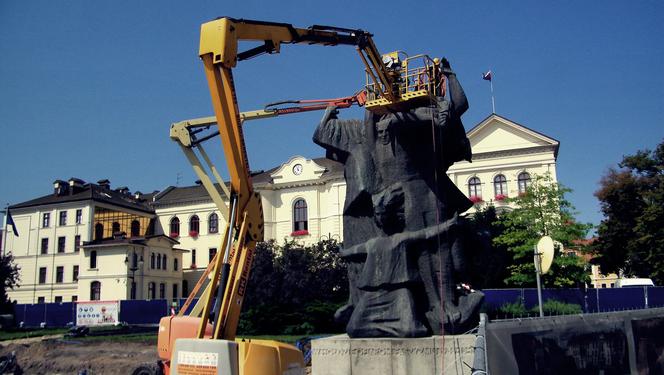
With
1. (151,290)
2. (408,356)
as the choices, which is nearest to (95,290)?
(151,290)

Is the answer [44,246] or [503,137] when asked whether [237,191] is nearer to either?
[503,137]

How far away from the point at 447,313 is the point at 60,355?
19.7 metres

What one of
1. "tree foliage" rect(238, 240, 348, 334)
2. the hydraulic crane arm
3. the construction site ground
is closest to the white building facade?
"tree foliage" rect(238, 240, 348, 334)

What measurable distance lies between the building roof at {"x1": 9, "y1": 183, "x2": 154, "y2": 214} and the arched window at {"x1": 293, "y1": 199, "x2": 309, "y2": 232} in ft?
55.2

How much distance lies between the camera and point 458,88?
11.2 m

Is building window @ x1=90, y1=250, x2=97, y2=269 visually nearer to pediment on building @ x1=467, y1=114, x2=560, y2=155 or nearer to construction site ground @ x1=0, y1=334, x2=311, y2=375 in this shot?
construction site ground @ x1=0, y1=334, x2=311, y2=375

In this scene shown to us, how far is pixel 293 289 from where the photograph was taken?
38344 mm

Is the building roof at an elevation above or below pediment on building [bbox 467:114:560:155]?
below

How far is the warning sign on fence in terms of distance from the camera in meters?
40.5

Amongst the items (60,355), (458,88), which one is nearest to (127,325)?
(60,355)

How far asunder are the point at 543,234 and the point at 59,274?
4700 centimetres

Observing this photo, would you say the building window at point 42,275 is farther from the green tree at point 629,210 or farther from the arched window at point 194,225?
the green tree at point 629,210

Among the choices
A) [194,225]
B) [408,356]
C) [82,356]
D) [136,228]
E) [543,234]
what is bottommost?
[82,356]

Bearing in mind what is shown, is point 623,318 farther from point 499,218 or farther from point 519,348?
point 499,218
